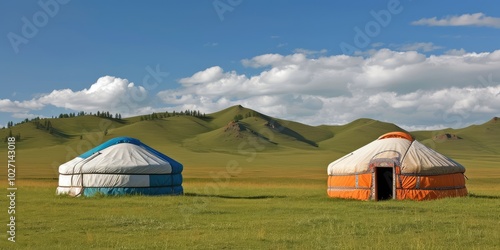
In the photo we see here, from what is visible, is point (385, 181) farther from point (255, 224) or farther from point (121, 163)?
point (255, 224)

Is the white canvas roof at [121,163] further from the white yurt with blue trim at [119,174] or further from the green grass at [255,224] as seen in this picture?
the green grass at [255,224]

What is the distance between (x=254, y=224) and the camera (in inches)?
586

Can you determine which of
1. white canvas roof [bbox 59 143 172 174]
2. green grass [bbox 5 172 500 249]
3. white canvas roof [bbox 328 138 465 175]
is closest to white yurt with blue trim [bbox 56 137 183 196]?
white canvas roof [bbox 59 143 172 174]

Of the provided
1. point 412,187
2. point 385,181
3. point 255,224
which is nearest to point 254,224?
point 255,224

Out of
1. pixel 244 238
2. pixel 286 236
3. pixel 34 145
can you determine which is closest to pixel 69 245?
pixel 244 238

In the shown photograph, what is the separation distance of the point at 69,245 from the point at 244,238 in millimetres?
3483

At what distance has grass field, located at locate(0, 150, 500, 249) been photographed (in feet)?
38.5

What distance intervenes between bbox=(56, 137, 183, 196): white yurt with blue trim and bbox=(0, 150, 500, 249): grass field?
2.10m

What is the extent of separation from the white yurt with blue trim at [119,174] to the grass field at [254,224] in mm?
2096

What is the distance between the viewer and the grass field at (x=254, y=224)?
11750mm

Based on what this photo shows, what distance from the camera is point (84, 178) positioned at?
80.1ft

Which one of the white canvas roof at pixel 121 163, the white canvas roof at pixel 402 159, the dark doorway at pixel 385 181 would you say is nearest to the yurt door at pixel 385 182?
the dark doorway at pixel 385 181

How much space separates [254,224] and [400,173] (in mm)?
9593

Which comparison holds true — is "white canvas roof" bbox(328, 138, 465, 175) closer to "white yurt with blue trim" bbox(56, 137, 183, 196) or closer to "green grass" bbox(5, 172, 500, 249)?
"green grass" bbox(5, 172, 500, 249)
